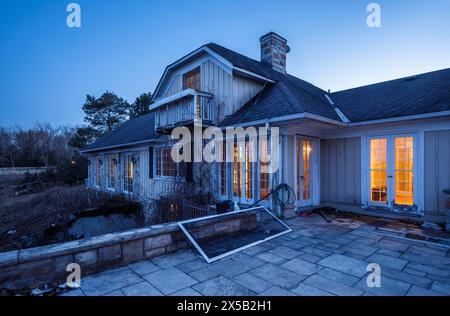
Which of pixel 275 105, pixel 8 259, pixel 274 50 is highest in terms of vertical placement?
pixel 274 50

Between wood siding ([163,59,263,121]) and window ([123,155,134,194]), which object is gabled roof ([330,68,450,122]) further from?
window ([123,155,134,194])

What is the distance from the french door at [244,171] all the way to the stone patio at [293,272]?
8.48 ft

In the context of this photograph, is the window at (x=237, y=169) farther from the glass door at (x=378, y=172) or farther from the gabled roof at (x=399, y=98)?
the glass door at (x=378, y=172)

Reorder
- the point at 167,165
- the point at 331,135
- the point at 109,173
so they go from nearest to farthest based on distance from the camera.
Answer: the point at 331,135 → the point at 167,165 → the point at 109,173

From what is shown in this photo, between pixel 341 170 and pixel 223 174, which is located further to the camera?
pixel 223 174

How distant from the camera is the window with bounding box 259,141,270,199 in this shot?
20.6 feet

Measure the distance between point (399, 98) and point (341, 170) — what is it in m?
2.63

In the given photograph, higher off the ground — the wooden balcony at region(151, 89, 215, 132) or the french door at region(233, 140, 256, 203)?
the wooden balcony at region(151, 89, 215, 132)

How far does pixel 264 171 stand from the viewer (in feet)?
20.9

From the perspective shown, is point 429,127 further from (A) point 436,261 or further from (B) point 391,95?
(A) point 436,261

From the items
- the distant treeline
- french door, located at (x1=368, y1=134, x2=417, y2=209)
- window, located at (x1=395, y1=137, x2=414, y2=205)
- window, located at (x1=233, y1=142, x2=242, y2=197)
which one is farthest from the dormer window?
the distant treeline

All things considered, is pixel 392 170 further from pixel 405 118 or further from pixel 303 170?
pixel 303 170

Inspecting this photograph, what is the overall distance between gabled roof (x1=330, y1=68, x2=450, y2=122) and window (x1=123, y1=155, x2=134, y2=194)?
1022 cm

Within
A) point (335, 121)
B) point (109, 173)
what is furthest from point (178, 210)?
point (109, 173)
